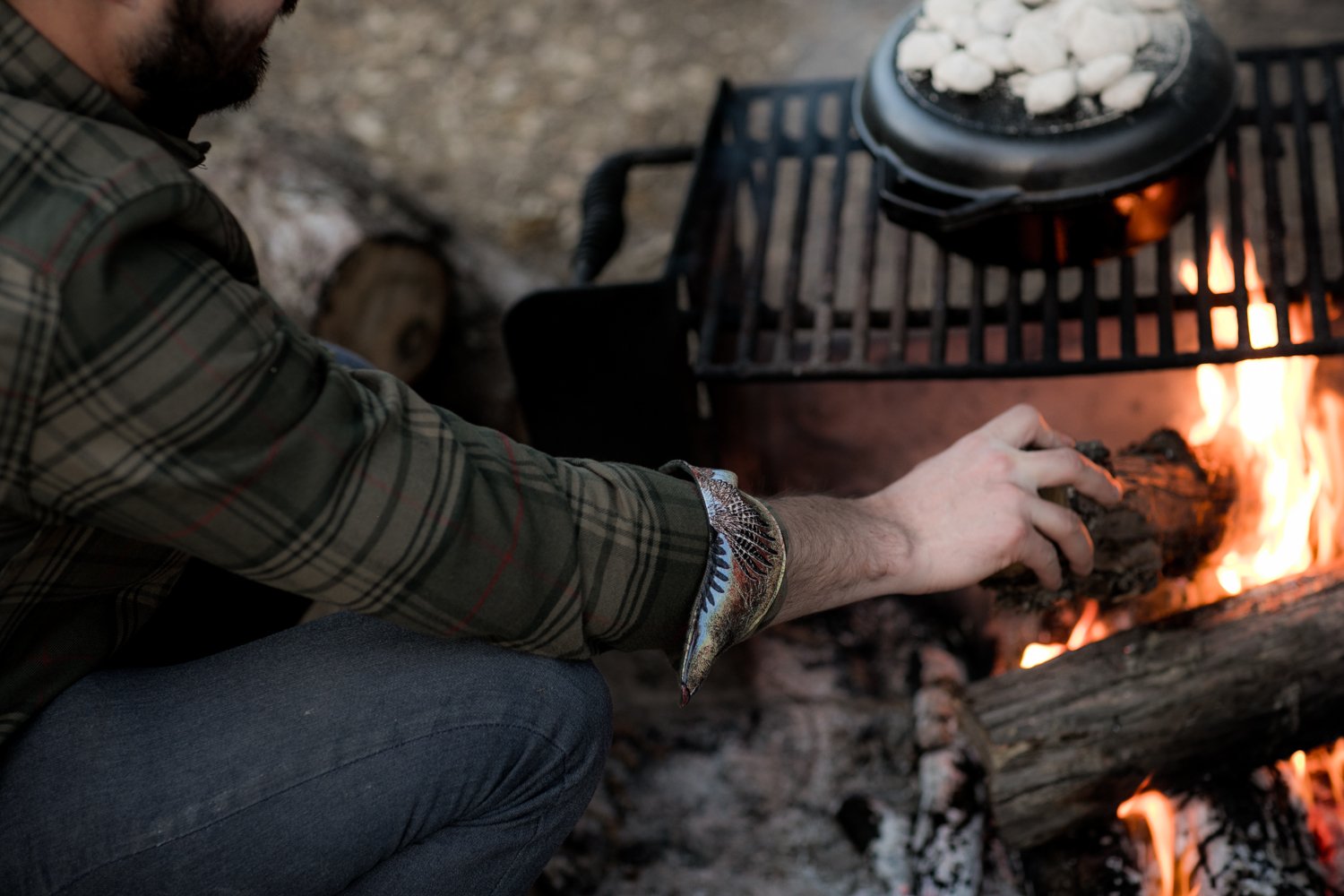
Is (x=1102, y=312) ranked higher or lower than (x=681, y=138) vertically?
higher

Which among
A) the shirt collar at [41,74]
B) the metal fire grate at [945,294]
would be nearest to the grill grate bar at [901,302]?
the metal fire grate at [945,294]

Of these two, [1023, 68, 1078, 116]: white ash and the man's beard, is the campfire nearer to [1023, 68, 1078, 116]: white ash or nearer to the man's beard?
[1023, 68, 1078, 116]: white ash

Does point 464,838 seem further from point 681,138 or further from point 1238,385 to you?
point 681,138

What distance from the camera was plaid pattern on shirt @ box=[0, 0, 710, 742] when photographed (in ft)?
3.22

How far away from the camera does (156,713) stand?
133cm

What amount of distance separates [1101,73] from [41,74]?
4.91 feet

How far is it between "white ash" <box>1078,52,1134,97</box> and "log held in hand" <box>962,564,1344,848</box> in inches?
34.7

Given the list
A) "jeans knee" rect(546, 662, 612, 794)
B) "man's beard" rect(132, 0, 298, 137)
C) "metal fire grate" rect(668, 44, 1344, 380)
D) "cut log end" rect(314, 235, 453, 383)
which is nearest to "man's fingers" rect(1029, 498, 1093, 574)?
"metal fire grate" rect(668, 44, 1344, 380)

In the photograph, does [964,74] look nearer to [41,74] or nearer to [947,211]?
[947,211]

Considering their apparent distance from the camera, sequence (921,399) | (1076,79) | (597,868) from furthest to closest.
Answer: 1. (921,399)
2. (597,868)
3. (1076,79)

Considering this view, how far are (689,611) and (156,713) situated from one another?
2.19 ft

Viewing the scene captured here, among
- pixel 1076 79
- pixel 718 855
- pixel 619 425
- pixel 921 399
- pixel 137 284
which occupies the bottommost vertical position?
pixel 718 855

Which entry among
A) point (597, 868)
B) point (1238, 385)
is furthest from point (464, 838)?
point (1238, 385)

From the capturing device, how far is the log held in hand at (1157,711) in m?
1.68
